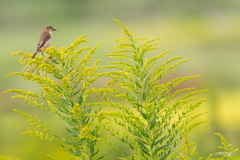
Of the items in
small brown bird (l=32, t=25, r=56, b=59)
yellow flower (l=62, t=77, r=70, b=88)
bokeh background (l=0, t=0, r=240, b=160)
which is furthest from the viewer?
bokeh background (l=0, t=0, r=240, b=160)

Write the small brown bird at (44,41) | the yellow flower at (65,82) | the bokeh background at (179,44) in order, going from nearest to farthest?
the yellow flower at (65,82) → the small brown bird at (44,41) → the bokeh background at (179,44)

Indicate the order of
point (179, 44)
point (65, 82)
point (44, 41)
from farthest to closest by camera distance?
point (179, 44), point (44, 41), point (65, 82)

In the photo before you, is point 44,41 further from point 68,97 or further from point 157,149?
point 157,149

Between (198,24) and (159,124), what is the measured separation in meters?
119

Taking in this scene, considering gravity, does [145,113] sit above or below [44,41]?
below

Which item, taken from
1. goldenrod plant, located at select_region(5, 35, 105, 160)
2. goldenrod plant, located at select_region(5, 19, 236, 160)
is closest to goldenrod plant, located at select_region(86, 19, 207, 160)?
goldenrod plant, located at select_region(5, 19, 236, 160)

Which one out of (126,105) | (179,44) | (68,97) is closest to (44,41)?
(68,97)

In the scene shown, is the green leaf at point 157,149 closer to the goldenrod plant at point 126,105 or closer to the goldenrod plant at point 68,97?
the goldenrod plant at point 126,105

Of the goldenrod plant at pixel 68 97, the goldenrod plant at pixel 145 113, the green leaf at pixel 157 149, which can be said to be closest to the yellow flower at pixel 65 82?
the goldenrod plant at pixel 68 97

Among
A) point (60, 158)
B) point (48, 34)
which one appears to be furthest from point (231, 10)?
point (48, 34)

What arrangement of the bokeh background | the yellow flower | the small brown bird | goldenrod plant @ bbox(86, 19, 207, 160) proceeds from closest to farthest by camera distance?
1. the yellow flower
2. goldenrod plant @ bbox(86, 19, 207, 160)
3. the small brown bird
4. the bokeh background

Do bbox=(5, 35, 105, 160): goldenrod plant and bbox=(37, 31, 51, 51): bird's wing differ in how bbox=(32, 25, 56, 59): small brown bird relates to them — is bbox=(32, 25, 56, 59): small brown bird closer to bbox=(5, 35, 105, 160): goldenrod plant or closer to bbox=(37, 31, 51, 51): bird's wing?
bbox=(37, 31, 51, 51): bird's wing

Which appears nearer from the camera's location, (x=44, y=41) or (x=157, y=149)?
(x=157, y=149)

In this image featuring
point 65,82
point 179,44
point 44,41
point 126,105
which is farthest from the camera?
point 179,44
